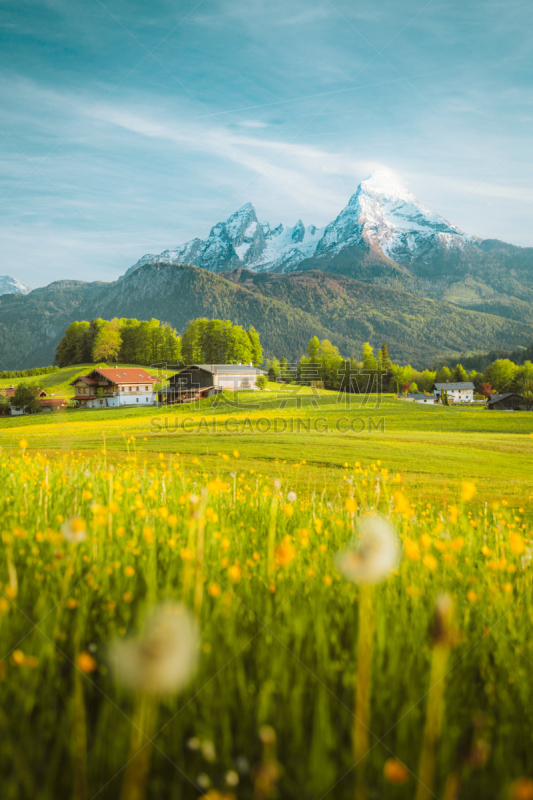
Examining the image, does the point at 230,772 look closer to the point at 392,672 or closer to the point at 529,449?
the point at 392,672

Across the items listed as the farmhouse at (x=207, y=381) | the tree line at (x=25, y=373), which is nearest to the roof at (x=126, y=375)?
the farmhouse at (x=207, y=381)

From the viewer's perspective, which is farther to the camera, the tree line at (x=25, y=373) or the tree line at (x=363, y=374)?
the tree line at (x=363, y=374)

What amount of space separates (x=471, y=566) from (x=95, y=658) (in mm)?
2234

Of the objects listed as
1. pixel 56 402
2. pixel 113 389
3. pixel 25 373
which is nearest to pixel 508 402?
pixel 113 389

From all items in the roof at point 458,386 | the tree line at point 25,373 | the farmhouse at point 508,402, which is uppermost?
the tree line at point 25,373

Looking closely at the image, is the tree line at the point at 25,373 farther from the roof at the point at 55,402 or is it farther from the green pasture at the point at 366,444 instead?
the green pasture at the point at 366,444

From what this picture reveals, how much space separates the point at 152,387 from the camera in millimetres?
49188

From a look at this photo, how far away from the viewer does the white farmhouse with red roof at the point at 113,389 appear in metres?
45.5

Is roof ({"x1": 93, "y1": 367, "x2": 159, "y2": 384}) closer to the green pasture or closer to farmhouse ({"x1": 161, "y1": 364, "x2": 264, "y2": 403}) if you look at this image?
farmhouse ({"x1": 161, "y1": 364, "x2": 264, "y2": 403})

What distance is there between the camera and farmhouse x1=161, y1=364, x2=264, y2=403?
48.1 meters

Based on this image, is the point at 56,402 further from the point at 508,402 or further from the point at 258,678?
the point at 508,402

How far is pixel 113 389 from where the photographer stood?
4547 cm

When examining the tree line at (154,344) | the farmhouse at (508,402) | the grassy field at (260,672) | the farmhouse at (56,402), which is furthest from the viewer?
the tree line at (154,344)

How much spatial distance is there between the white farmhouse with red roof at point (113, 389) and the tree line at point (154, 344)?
13717 millimetres
